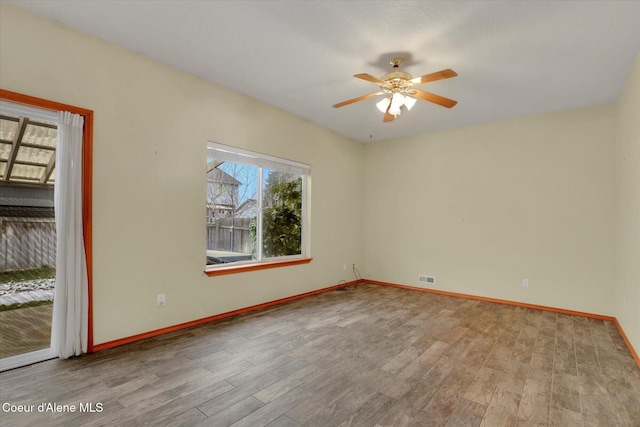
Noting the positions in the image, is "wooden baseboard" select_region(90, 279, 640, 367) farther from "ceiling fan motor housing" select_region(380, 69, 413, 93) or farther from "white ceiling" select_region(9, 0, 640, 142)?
"ceiling fan motor housing" select_region(380, 69, 413, 93)

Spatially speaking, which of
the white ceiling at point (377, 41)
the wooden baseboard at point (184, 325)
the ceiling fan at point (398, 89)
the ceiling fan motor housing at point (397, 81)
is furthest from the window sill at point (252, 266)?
the ceiling fan motor housing at point (397, 81)

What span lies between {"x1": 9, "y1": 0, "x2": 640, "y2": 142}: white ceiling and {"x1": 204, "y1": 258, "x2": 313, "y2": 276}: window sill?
6.98 feet

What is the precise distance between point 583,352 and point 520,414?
4.87 feet

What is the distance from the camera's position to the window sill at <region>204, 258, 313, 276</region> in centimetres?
358

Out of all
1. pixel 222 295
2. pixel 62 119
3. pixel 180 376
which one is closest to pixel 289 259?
pixel 222 295

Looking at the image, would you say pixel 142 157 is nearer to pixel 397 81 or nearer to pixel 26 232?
pixel 26 232

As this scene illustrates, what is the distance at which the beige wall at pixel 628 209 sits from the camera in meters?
2.73

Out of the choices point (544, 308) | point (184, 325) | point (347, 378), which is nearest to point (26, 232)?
point (184, 325)

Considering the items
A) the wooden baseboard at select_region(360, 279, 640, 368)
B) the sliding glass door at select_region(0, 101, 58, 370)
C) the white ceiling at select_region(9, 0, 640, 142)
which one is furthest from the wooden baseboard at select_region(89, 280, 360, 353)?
the white ceiling at select_region(9, 0, 640, 142)

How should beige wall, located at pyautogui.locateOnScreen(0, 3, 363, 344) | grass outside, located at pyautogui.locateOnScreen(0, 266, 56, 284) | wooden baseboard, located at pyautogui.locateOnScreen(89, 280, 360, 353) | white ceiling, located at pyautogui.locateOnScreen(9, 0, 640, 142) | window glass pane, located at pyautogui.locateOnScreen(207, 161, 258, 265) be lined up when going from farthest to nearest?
1. window glass pane, located at pyautogui.locateOnScreen(207, 161, 258, 265)
2. wooden baseboard, located at pyautogui.locateOnScreen(89, 280, 360, 353)
3. beige wall, located at pyautogui.locateOnScreen(0, 3, 363, 344)
4. grass outside, located at pyautogui.locateOnScreen(0, 266, 56, 284)
5. white ceiling, located at pyautogui.locateOnScreen(9, 0, 640, 142)

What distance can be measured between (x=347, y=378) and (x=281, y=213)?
110 inches

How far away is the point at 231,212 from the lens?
3.96 m

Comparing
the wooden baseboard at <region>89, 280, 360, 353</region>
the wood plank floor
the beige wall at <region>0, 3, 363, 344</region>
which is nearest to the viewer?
the wood plank floor

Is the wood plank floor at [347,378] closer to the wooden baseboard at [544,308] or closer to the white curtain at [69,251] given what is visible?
the wooden baseboard at [544,308]
